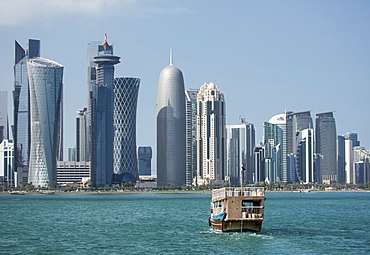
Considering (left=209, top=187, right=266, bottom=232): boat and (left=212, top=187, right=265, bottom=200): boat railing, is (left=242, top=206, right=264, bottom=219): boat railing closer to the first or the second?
(left=209, top=187, right=266, bottom=232): boat

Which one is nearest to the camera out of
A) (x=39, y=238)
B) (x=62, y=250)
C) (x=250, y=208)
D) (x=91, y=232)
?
(x=62, y=250)

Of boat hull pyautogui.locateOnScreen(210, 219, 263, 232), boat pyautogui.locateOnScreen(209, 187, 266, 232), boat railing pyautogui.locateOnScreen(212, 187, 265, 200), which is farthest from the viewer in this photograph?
boat hull pyautogui.locateOnScreen(210, 219, 263, 232)

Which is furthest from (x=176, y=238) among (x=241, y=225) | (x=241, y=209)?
(x=241, y=209)

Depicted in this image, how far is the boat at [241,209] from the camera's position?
3248 inches

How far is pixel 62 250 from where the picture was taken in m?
77.6

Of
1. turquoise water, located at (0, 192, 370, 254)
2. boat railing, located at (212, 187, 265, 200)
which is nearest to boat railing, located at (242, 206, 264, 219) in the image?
boat railing, located at (212, 187, 265, 200)

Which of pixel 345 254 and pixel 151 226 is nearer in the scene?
pixel 345 254

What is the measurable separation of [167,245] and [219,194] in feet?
32.7

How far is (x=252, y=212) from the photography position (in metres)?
83.8

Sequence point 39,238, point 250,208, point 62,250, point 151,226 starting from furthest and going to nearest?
point 151,226
point 39,238
point 250,208
point 62,250

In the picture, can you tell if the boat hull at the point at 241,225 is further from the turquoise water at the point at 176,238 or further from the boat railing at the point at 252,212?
the turquoise water at the point at 176,238

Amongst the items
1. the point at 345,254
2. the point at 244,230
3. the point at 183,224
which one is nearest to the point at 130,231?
the point at 183,224

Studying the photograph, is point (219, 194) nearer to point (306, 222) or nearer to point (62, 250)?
point (62, 250)

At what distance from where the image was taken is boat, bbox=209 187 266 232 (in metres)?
82.5
